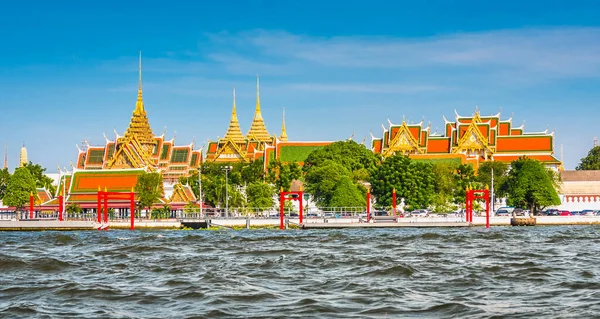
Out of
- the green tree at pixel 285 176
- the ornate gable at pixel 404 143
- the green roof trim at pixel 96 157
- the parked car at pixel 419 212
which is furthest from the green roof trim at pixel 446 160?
the green roof trim at pixel 96 157

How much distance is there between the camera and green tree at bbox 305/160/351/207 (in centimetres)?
7762

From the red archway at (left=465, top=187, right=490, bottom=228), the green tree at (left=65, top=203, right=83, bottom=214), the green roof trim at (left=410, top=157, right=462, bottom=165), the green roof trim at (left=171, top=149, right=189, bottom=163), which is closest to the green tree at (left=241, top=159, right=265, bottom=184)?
the green tree at (left=65, top=203, right=83, bottom=214)

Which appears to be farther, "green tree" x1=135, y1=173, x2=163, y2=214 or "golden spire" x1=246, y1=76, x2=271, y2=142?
"golden spire" x1=246, y1=76, x2=271, y2=142

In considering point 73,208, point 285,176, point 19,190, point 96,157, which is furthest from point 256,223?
point 96,157

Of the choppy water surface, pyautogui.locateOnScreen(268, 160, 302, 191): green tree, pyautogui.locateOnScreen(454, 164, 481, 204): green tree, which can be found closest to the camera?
the choppy water surface

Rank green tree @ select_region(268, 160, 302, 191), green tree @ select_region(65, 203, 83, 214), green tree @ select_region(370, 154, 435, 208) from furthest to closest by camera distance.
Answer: green tree @ select_region(268, 160, 302, 191)
green tree @ select_region(65, 203, 83, 214)
green tree @ select_region(370, 154, 435, 208)

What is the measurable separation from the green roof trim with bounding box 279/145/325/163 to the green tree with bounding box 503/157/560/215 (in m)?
23.2

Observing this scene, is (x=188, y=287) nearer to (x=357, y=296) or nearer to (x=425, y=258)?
(x=357, y=296)

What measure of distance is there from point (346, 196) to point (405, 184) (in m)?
4.50

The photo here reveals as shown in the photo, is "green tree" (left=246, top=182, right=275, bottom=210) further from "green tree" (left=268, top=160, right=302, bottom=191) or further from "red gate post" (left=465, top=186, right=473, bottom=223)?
"red gate post" (left=465, top=186, right=473, bottom=223)

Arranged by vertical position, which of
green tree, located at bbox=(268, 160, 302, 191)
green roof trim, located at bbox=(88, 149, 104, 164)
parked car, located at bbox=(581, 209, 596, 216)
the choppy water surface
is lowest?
the choppy water surface

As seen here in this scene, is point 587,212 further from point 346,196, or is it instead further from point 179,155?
point 179,155

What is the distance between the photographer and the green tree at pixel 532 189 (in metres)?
77.8

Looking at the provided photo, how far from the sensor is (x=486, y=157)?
111m
